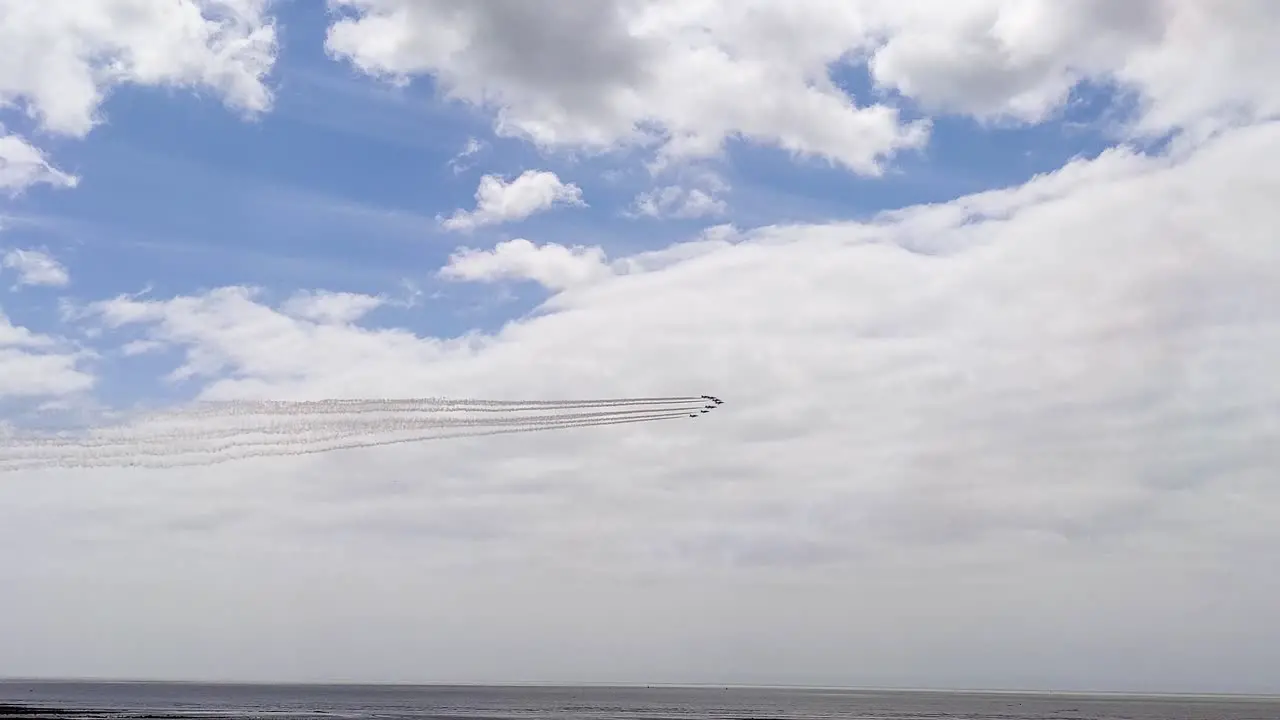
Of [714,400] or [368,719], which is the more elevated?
[714,400]

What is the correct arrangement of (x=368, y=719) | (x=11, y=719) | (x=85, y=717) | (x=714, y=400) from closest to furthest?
(x=714, y=400)
(x=11, y=719)
(x=85, y=717)
(x=368, y=719)

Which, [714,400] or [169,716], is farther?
[169,716]

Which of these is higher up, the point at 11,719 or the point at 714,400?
the point at 714,400

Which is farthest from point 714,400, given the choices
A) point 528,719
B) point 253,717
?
point 253,717

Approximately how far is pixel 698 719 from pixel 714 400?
10369cm

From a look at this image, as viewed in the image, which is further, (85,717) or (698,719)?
(698,719)

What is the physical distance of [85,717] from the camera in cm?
16738

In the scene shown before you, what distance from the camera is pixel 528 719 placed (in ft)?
625

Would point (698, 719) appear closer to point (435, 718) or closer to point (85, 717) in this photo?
point (435, 718)

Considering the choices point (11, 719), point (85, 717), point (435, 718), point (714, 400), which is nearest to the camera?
point (714, 400)

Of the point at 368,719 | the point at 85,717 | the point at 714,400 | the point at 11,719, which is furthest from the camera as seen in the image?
the point at 368,719

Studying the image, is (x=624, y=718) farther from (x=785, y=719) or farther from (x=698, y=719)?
(x=785, y=719)

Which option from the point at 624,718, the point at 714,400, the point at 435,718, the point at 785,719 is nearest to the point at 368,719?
the point at 435,718

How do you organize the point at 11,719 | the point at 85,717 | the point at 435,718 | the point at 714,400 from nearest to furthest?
1. the point at 714,400
2. the point at 11,719
3. the point at 85,717
4. the point at 435,718
